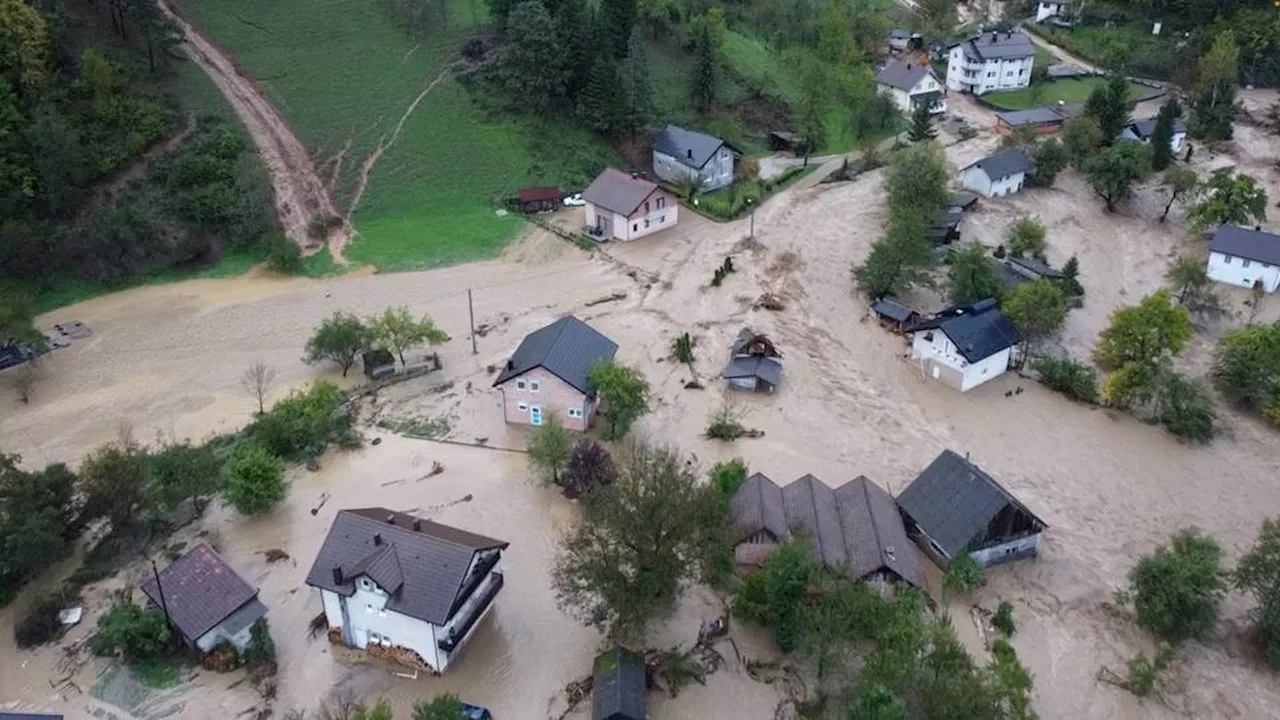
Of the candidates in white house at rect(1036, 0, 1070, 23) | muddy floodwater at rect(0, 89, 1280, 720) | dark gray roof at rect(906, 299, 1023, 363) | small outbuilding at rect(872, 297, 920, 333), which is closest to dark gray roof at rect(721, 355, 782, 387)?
muddy floodwater at rect(0, 89, 1280, 720)

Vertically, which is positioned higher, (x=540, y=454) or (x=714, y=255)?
(x=540, y=454)

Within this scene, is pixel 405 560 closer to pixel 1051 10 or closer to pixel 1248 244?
pixel 1248 244

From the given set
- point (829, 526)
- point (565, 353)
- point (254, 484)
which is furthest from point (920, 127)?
point (254, 484)

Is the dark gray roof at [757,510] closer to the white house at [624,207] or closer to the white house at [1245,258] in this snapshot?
the white house at [624,207]

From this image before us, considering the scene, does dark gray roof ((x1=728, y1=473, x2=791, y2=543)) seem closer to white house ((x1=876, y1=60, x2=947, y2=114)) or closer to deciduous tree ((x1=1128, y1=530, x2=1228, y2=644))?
deciduous tree ((x1=1128, y1=530, x2=1228, y2=644))

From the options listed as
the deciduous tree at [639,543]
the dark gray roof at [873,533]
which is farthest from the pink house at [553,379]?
the dark gray roof at [873,533]

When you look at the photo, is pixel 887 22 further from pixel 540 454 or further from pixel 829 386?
pixel 540 454

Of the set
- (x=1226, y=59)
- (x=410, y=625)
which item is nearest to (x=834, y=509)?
(x=410, y=625)
